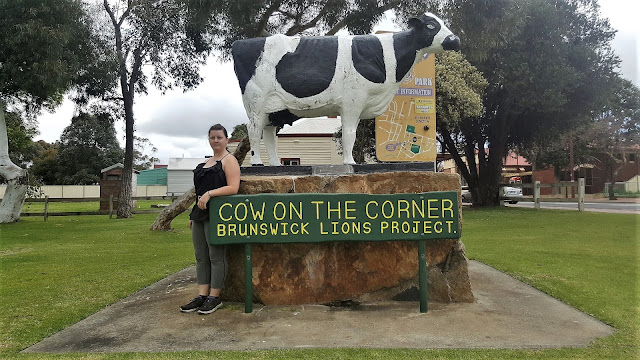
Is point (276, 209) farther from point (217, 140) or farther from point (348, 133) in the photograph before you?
point (348, 133)

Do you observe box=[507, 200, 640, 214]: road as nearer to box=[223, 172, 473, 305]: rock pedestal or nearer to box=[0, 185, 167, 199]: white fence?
box=[223, 172, 473, 305]: rock pedestal

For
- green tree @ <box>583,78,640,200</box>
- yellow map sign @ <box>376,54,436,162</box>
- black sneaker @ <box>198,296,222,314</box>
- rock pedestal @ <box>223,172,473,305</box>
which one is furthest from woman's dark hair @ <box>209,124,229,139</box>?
green tree @ <box>583,78,640,200</box>

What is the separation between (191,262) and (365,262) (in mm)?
3929

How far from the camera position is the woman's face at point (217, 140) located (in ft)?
12.8

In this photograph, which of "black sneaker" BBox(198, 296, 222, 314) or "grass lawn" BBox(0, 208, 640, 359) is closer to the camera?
"grass lawn" BBox(0, 208, 640, 359)

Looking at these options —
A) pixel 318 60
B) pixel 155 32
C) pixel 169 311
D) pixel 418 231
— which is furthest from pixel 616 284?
pixel 155 32

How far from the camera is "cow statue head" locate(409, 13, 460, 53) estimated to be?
449cm

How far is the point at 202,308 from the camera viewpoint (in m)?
3.85

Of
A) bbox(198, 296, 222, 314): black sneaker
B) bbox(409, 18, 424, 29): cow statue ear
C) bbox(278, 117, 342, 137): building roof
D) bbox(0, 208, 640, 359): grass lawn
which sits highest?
bbox(278, 117, 342, 137): building roof

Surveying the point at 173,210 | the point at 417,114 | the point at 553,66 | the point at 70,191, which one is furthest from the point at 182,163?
the point at 417,114

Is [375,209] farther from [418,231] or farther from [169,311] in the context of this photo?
[169,311]

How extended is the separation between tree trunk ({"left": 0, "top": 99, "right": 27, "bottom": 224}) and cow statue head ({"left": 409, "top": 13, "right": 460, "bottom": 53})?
1602 cm

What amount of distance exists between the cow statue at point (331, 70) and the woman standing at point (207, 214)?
2.33 ft

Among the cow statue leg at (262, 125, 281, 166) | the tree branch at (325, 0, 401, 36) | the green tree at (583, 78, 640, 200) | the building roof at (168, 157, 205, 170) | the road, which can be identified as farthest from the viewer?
the building roof at (168, 157, 205, 170)
